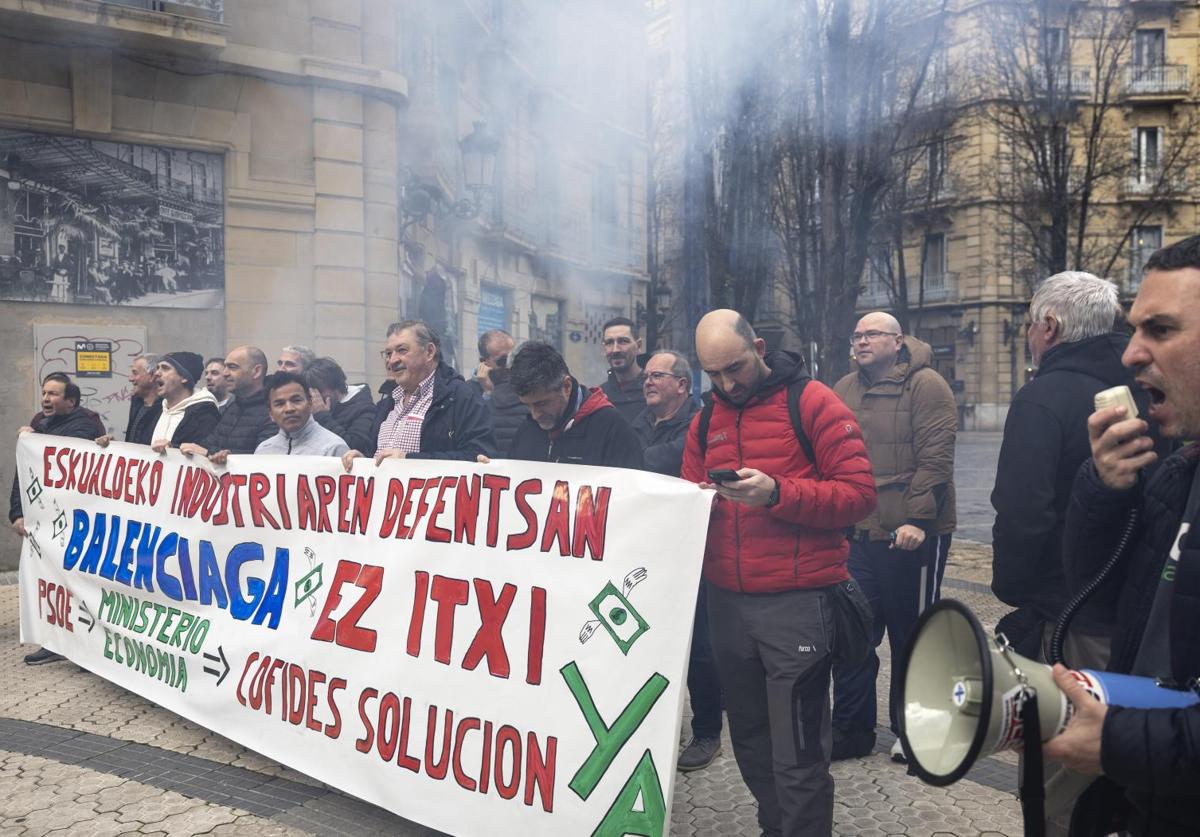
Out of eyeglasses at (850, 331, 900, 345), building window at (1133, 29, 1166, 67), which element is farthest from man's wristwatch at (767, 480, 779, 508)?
building window at (1133, 29, 1166, 67)

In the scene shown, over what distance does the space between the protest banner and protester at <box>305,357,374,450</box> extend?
1.15m

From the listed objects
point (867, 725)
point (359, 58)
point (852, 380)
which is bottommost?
point (867, 725)

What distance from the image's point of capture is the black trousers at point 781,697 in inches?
98.3

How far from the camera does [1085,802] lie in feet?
5.01

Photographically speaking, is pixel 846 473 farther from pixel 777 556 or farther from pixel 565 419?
pixel 565 419

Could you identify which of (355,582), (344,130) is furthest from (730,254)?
(355,582)

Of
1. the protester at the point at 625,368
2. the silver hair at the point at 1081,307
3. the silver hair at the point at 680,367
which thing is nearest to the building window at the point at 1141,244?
the protester at the point at 625,368

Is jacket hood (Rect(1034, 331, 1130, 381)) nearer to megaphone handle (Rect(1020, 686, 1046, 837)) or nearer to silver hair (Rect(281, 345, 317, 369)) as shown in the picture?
megaphone handle (Rect(1020, 686, 1046, 837))

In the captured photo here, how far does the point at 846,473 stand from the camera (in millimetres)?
2586

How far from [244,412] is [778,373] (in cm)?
315

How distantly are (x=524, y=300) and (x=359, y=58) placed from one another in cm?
784

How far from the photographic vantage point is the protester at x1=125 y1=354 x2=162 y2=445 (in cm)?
535

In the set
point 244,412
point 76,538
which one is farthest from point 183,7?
point 76,538

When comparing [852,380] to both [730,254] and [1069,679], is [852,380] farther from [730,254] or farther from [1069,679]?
[730,254]
